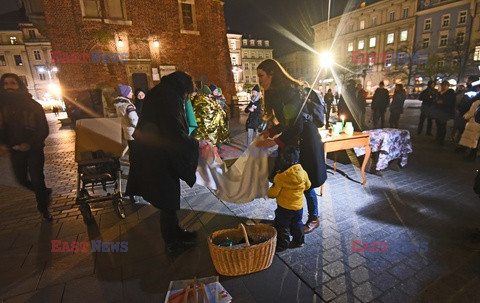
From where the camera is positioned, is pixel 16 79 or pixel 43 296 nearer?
pixel 43 296

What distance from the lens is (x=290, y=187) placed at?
9.80ft

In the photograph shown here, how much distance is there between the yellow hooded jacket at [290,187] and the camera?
116 inches

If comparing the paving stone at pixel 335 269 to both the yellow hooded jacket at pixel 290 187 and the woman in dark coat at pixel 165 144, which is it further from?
the woman in dark coat at pixel 165 144

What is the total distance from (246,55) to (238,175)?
62439 mm

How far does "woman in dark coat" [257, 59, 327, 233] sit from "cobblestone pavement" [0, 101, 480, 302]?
837 millimetres

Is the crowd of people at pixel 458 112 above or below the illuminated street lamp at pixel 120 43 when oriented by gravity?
below

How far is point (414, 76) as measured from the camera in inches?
1602

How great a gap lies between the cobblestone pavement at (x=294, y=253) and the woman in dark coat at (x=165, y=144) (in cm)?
91

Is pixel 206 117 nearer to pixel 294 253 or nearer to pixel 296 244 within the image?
pixel 296 244

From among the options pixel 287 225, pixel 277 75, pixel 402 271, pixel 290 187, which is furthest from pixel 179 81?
pixel 402 271

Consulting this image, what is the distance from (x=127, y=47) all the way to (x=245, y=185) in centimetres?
1703

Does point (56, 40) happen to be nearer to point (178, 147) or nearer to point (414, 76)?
point (178, 147)

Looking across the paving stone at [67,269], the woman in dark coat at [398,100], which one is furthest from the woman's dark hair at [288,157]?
the woman in dark coat at [398,100]

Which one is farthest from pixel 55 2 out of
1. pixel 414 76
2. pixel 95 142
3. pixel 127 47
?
pixel 414 76
